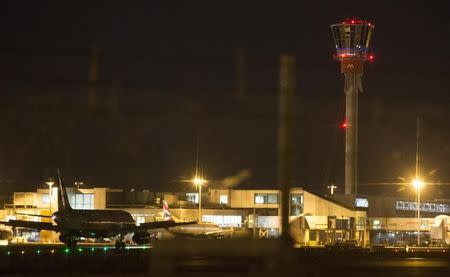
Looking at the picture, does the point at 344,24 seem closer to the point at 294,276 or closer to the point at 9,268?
the point at 9,268

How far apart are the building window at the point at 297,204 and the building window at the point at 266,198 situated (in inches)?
A: 213

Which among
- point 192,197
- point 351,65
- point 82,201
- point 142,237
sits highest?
point 351,65

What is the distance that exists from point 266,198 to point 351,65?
46077 millimetres

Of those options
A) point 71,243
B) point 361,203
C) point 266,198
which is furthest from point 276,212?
point 71,243

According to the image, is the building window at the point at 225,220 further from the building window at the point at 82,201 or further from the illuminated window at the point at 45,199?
the illuminated window at the point at 45,199

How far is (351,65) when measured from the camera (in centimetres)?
18100

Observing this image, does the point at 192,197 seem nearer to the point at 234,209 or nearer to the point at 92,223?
the point at 234,209

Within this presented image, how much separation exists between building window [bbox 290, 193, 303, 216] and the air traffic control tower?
35.3 metres

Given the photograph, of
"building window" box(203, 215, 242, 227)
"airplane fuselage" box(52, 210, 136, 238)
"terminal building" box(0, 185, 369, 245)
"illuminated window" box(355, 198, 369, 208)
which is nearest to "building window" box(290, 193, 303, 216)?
"terminal building" box(0, 185, 369, 245)

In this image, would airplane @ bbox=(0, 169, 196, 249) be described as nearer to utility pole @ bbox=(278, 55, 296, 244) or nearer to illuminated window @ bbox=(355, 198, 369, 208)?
illuminated window @ bbox=(355, 198, 369, 208)

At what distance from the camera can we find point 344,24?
18212cm

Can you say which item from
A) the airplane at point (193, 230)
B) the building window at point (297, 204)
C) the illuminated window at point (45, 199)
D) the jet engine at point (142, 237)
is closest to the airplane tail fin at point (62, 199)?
the jet engine at point (142, 237)

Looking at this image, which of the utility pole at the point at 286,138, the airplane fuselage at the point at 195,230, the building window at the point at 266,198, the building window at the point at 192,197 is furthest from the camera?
the building window at the point at 192,197

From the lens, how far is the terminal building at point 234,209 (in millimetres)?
118625
